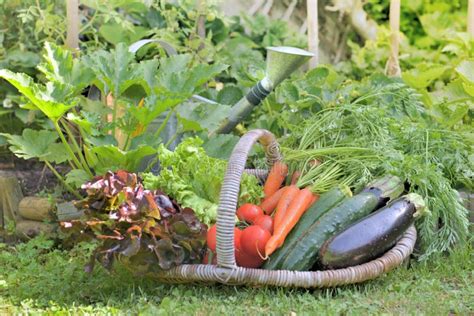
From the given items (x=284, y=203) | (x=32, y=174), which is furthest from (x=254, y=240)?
(x=32, y=174)

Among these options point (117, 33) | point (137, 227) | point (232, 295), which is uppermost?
point (117, 33)

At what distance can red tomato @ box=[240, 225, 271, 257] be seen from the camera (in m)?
2.79

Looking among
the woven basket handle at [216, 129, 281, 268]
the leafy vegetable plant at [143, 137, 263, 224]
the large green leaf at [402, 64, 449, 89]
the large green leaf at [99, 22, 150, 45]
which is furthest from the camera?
the large green leaf at [99, 22, 150, 45]

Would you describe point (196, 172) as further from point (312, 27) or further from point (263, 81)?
point (312, 27)

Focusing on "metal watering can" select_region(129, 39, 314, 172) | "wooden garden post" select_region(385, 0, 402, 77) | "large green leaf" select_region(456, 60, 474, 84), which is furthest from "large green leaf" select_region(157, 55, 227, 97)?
"wooden garden post" select_region(385, 0, 402, 77)

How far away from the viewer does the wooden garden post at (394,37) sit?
4.66m

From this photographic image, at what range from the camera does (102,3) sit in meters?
4.17

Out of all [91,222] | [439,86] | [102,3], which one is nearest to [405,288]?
[91,222]

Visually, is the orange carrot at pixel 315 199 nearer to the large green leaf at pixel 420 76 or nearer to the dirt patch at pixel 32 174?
the large green leaf at pixel 420 76

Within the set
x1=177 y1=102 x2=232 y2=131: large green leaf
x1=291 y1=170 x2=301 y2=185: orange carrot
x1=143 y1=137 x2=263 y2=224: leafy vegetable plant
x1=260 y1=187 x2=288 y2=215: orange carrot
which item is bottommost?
x1=260 y1=187 x2=288 y2=215: orange carrot

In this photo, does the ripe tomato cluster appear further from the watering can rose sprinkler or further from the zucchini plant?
the watering can rose sprinkler

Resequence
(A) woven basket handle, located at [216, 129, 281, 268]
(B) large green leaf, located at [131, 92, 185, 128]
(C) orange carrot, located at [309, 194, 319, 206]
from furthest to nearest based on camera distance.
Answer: (B) large green leaf, located at [131, 92, 185, 128] < (C) orange carrot, located at [309, 194, 319, 206] < (A) woven basket handle, located at [216, 129, 281, 268]

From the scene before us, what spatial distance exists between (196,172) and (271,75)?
760 mm

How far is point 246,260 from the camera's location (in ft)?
9.35
